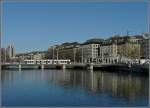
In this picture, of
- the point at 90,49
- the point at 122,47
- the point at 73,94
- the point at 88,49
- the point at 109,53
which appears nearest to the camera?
the point at 73,94

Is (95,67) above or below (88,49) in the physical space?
below

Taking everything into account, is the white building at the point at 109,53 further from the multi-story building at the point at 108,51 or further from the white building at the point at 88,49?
the white building at the point at 88,49

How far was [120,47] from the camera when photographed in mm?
12281

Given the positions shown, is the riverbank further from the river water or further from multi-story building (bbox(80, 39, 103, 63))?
the river water

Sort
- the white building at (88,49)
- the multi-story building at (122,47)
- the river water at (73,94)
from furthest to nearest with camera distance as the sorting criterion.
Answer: the multi-story building at (122,47)
the white building at (88,49)
the river water at (73,94)

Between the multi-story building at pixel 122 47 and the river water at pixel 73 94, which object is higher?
the multi-story building at pixel 122 47

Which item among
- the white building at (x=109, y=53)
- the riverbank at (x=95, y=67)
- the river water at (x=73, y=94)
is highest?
the white building at (x=109, y=53)

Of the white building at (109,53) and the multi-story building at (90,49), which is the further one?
the white building at (109,53)

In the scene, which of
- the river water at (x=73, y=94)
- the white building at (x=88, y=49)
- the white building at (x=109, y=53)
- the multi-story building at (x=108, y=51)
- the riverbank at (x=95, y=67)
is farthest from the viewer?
the white building at (x=109, y=53)

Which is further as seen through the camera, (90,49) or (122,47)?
(122,47)

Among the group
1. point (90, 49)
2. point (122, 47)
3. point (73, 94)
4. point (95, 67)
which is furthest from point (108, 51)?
point (73, 94)

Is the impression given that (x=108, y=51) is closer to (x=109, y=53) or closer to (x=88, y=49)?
(x=109, y=53)

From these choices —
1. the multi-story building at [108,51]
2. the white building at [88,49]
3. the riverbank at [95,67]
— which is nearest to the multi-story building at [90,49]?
the white building at [88,49]

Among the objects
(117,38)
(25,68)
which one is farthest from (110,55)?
(25,68)
